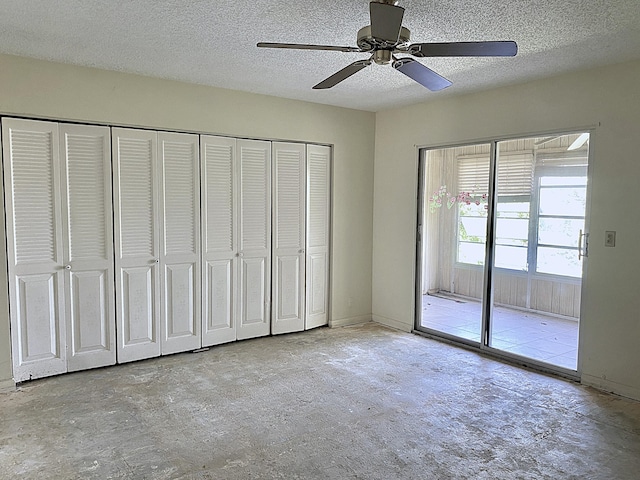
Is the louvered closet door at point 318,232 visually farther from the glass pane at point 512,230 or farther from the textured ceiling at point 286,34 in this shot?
the glass pane at point 512,230

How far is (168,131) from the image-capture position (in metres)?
4.10

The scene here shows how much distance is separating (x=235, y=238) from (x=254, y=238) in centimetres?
21

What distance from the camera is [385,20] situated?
80.7 inches

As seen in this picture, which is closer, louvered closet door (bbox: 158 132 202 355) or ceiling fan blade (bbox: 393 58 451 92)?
ceiling fan blade (bbox: 393 58 451 92)

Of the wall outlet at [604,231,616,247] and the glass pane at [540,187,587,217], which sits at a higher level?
the glass pane at [540,187,587,217]

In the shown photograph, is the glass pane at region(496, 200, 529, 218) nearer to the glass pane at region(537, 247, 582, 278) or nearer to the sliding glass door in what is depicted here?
the sliding glass door

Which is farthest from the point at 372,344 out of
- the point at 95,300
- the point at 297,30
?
the point at 297,30

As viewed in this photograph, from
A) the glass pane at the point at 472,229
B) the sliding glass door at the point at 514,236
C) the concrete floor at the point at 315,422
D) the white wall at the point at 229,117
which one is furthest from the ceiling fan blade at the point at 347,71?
the glass pane at the point at 472,229

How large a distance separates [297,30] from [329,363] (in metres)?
2.72

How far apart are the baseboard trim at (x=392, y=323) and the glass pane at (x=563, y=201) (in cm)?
186

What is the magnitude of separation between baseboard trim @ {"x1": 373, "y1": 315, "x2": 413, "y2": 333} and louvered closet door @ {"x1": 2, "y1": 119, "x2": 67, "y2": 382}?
3350 mm

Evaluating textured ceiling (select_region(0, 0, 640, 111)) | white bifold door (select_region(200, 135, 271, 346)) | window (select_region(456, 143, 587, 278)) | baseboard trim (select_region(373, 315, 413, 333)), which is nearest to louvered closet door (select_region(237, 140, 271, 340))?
white bifold door (select_region(200, 135, 271, 346))

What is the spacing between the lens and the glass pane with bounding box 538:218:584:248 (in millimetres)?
4262

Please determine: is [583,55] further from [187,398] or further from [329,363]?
[187,398]
